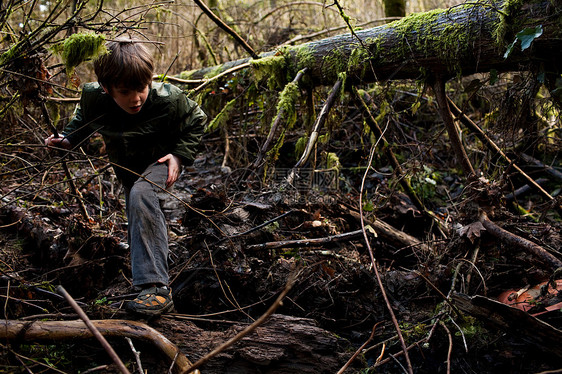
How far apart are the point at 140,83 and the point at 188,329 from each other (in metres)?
1.56

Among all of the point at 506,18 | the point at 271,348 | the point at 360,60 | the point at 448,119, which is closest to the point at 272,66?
the point at 360,60

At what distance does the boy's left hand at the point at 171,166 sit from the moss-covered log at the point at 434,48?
187cm

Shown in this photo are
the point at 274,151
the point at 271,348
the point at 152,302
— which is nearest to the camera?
the point at 271,348

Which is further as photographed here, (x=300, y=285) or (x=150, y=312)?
(x=300, y=285)

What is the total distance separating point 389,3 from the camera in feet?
20.5

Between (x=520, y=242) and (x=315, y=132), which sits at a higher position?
(x=315, y=132)

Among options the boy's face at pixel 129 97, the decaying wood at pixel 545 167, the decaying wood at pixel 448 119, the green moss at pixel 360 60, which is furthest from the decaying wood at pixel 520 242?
the boy's face at pixel 129 97

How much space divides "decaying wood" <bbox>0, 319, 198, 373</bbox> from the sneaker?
3.3 inches

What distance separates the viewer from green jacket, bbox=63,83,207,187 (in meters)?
2.78

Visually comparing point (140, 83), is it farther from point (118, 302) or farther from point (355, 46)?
point (355, 46)

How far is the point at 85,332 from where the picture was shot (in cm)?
210

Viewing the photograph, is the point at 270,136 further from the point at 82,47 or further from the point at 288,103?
the point at 82,47

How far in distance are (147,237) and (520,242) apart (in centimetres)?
243

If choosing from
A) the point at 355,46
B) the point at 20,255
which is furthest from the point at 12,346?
the point at 355,46
